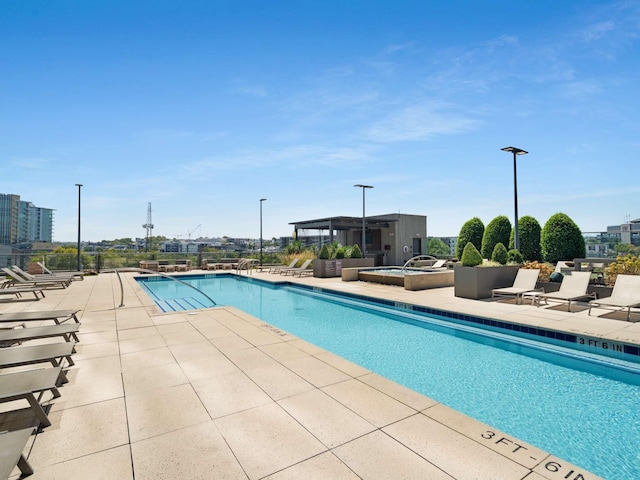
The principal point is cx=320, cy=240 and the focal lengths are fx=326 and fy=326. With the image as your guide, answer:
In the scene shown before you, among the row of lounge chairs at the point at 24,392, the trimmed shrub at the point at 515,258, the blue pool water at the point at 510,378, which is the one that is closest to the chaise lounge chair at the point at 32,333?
the row of lounge chairs at the point at 24,392

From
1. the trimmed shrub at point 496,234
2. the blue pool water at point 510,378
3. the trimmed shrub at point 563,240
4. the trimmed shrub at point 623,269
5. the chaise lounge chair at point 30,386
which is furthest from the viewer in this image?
the trimmed shrub at point 496,234

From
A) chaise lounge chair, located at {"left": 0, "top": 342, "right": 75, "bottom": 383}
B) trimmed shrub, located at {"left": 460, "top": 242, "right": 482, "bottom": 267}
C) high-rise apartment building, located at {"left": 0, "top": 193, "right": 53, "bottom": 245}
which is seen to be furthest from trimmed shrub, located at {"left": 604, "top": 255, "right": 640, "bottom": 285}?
high-rise apartment building, located at {"left": 0, "top": 193, "right": 53, "bottom": 245}

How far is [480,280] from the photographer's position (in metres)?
8.07

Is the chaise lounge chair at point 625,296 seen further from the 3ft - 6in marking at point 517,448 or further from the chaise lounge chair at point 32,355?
the chaise lounge chair at point 32,355

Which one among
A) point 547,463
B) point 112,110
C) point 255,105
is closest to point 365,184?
point 255,105

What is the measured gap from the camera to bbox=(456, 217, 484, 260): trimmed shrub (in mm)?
17328

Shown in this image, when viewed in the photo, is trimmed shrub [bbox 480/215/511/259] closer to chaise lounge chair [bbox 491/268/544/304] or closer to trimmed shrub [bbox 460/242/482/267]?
chaise lounge chair [bbox 491/268/544/304]

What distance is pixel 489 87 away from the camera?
9148mm

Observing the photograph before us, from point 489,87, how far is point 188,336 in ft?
32.2

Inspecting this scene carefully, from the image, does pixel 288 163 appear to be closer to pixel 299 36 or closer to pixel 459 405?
pixel 299 36

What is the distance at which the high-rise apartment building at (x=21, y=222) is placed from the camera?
3862cm

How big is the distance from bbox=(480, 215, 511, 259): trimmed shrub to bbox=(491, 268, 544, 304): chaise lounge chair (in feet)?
25.5

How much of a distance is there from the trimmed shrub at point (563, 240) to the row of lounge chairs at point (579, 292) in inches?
226

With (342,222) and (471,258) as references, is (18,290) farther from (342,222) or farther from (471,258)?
(342,222)
